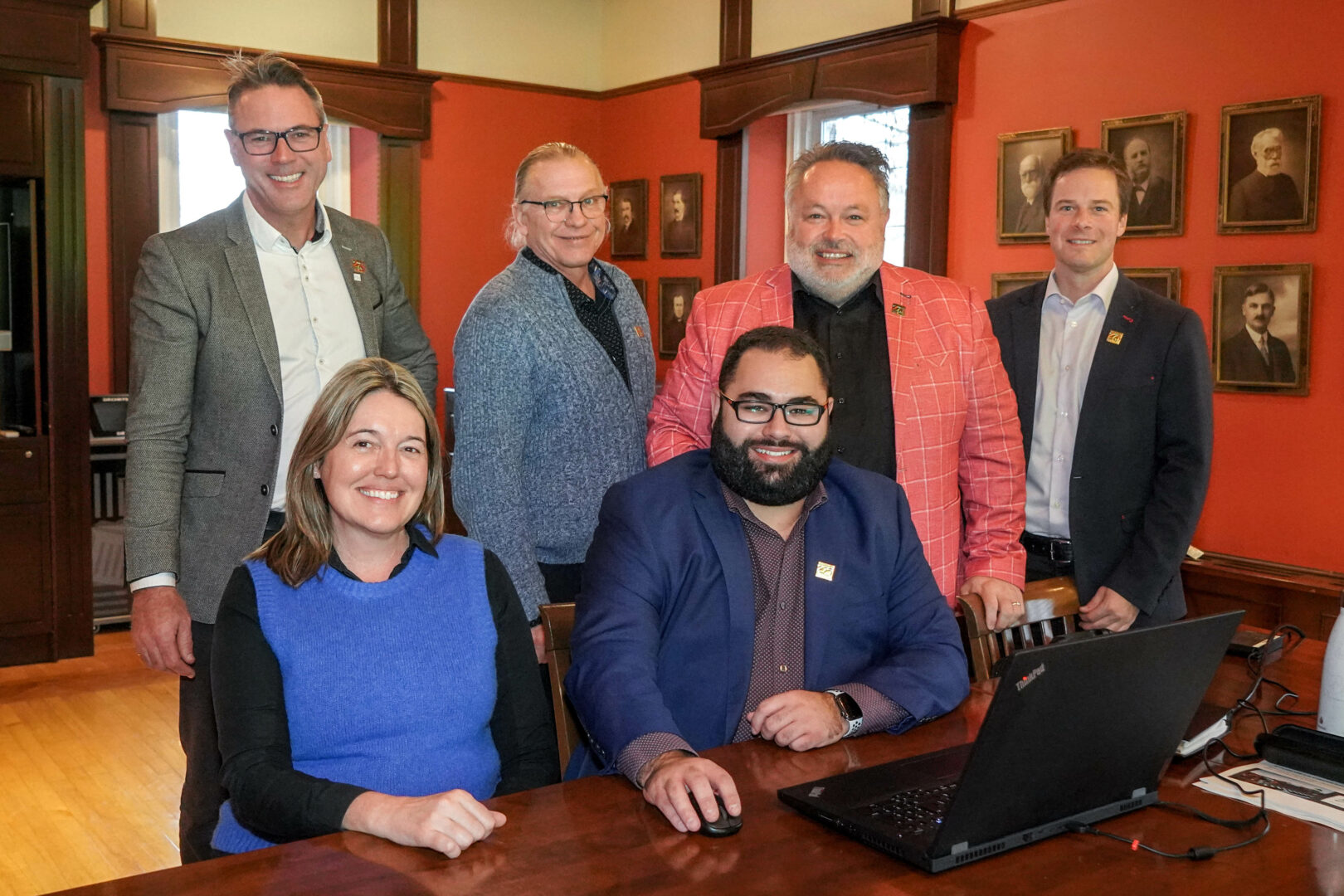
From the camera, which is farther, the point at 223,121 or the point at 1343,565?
the point at 223,121

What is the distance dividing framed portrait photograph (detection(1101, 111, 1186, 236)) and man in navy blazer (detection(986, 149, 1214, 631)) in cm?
169

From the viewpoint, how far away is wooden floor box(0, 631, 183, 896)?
3.42m

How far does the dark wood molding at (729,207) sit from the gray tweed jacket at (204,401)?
456cm

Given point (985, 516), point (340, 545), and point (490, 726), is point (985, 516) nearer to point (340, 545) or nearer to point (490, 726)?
point (490, 726)

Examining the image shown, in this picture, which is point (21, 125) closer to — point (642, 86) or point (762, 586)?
point (642, 86)

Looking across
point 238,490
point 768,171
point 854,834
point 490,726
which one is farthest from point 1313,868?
point 768,171

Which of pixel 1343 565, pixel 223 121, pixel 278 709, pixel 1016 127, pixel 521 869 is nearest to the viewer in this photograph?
pixel 521 869

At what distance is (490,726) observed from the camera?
199 centimetres

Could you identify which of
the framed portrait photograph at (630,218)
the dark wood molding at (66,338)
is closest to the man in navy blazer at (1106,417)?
the dark wood molding at (66,338)

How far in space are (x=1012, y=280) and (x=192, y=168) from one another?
4.27 meters

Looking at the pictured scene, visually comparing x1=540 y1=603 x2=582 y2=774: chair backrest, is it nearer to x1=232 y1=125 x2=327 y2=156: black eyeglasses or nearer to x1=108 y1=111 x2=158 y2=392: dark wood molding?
x1=232 y1=125 x2=327 y2=156: black eyeglasses

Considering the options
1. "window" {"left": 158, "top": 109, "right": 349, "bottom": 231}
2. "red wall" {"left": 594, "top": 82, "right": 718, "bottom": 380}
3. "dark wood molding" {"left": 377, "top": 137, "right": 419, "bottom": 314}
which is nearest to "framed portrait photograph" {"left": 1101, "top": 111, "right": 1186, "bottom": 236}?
"red wall" {"left": 594, "top": 82, "right": 718, "bottom": 380}

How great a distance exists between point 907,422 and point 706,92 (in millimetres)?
4671

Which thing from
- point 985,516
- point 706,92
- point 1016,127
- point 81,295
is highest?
point 706,92
